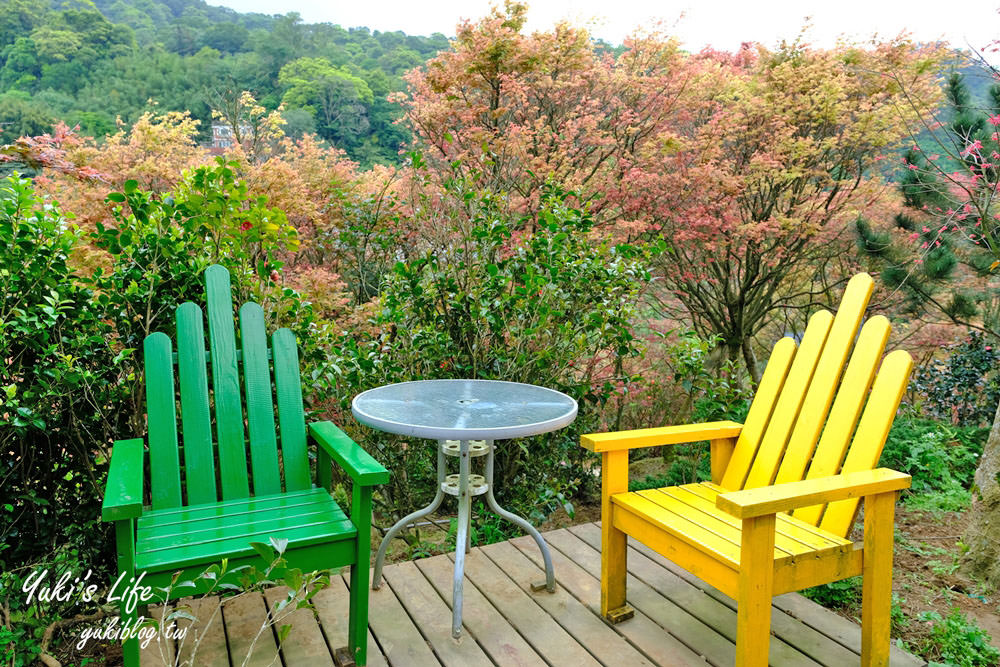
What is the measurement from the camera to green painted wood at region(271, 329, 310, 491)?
2.20m

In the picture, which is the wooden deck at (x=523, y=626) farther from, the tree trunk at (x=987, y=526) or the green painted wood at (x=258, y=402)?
the tree trunk at (x=987, y=526)

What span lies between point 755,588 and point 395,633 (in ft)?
3.58

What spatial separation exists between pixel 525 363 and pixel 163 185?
478 cm

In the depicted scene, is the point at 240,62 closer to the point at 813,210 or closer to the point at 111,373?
the point at 813,210

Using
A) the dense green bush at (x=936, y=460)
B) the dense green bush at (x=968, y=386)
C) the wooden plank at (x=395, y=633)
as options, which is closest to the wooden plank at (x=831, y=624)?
the wooden plank at (x=395, y=633)

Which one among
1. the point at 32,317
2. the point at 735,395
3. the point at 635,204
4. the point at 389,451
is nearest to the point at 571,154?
the point at 635,204

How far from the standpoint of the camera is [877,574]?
1757 mm

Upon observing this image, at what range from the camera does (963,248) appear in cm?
442

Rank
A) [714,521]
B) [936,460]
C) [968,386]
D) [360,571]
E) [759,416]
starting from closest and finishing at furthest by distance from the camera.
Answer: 1. [360,571]
2. [714,521]
3. [759,416]
4. [936,460]
5. [968,386]

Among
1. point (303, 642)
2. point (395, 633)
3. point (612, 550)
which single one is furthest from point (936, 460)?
point (303, 642)

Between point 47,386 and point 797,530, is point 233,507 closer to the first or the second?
point 47,386

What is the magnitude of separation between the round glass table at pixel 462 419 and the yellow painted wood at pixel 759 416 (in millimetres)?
631

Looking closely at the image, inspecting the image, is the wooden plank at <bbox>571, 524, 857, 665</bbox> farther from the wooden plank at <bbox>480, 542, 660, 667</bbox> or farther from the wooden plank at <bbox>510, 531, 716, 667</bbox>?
the wooden plank at <bbox>480, 542, 660, 667</bbox>

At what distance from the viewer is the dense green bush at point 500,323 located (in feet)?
8.98
